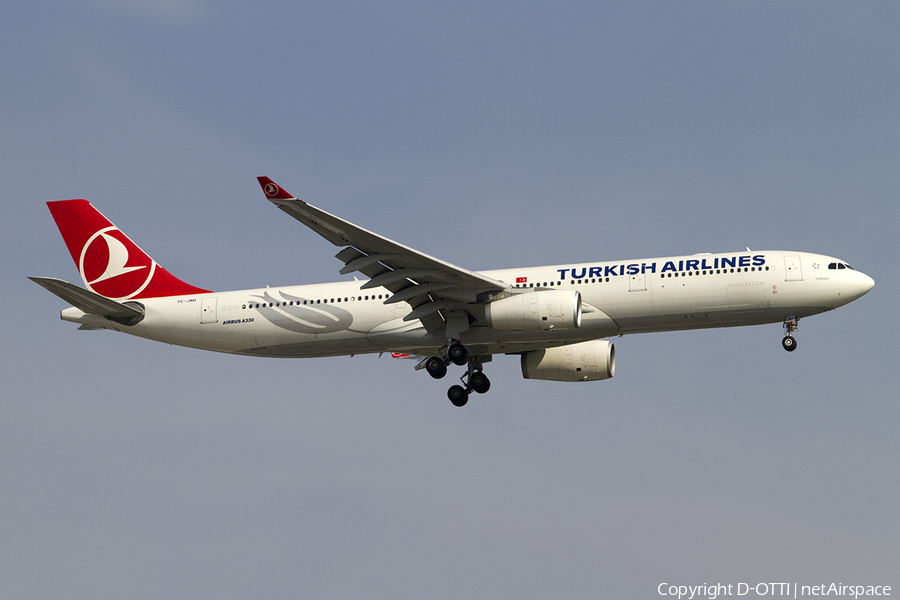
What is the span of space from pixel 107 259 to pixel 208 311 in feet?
17.5

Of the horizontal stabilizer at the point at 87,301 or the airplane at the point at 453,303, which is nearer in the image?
the airplane at the point at 453,303

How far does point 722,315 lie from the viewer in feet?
107

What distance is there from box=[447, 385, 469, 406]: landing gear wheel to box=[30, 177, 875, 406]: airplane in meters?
0.04

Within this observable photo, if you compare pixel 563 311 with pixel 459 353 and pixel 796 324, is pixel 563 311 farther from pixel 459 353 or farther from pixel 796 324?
pixel 796 324

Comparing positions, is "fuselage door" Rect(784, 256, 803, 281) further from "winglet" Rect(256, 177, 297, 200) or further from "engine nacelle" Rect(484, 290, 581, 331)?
"winglet" Rect(256, 177, 297, 200)

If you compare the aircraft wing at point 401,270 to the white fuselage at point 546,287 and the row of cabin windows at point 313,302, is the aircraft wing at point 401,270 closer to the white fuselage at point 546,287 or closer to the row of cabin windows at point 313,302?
the white fuselage at point 546,287

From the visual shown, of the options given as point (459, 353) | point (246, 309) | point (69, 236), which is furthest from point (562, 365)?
point (69, 236)

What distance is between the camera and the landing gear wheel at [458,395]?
3719 centimetres

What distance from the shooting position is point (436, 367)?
35.5 metres

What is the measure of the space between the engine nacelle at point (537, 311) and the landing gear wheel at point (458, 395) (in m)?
5.08

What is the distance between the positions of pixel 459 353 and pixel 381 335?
9.33 feet

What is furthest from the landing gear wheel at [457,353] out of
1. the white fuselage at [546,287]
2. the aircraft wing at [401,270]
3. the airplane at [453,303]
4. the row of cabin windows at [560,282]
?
the row of cabin windows at [560,282]

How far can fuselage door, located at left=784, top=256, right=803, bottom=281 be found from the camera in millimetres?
32438

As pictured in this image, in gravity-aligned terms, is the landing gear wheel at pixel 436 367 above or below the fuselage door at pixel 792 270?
below
